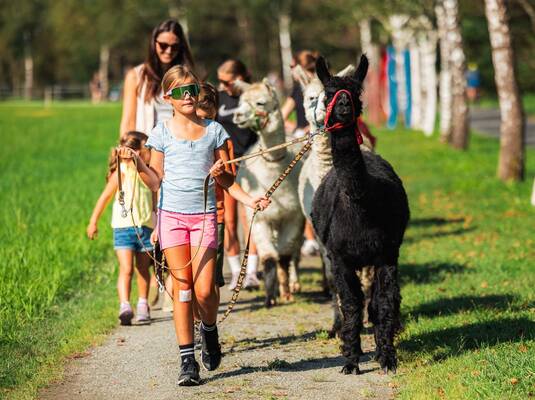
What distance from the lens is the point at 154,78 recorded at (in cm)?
888

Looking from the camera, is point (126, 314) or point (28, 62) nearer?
point (126, 314)

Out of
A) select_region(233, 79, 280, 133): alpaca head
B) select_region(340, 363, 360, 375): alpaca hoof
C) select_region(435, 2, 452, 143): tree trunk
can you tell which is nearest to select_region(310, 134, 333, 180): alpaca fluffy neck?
select_region(233, 79, 280, 133): alpaca head

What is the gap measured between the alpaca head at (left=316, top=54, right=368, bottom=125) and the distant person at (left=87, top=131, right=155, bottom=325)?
2171mm

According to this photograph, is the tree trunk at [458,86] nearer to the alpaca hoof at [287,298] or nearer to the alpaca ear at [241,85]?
the alpaca ear at [241,85]

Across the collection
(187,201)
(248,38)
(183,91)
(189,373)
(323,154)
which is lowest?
(189,373)

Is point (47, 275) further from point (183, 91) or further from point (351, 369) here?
point (351, 369)

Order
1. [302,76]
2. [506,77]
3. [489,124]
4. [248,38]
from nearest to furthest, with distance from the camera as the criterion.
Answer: [302,76] → [506,77] → [489,124] → [248,38]

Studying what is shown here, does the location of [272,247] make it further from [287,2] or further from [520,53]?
[287,2]

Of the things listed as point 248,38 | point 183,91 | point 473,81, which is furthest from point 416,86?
point 248,38

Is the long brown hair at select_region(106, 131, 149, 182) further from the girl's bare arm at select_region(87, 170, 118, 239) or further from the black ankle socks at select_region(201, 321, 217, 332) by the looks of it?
the black ankle socks at select_region(201, 321, 217, 332)

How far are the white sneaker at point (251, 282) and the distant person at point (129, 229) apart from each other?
59.9 inches

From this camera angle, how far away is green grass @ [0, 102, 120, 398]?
7.67 meters

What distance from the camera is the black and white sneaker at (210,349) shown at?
22.9 ft

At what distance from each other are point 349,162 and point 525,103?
4829 cm
